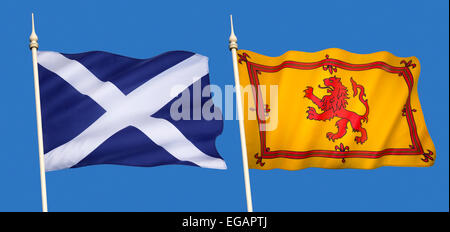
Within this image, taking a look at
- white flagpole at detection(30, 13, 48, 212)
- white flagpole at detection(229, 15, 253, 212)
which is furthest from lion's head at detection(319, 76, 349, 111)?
white flagpole at detection(30, 13, 48, 212)

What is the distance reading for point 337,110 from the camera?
1289 centimetres

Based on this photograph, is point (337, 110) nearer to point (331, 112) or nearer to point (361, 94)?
point (331, 112)

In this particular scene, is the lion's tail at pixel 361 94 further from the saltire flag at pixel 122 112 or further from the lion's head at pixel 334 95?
the saltire flag at pixel 122 112

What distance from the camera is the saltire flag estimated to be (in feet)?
37.7

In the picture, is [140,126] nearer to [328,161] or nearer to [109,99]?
[109,99]

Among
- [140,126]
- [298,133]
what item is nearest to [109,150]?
[140,126]

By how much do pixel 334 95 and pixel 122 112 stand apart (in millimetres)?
4288

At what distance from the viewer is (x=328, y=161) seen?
12.6 meters

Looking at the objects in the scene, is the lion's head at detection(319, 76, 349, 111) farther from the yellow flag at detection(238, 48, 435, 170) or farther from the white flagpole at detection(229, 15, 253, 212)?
the white flagpole at detection(229, 15, 253, 212)

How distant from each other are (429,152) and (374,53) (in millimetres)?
2361

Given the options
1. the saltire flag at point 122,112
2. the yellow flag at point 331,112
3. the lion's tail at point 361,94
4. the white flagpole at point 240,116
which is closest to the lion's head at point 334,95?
the yellow flag at point 331,112

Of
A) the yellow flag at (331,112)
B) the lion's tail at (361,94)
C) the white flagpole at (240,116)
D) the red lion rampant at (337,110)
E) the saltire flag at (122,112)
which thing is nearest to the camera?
the white flagpole at (240,116)

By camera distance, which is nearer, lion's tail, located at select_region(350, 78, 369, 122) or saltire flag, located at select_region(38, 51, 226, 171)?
saltire flag, located at select_region(38, 51, 226, 171)

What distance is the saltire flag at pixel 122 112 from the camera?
11.5 meters
